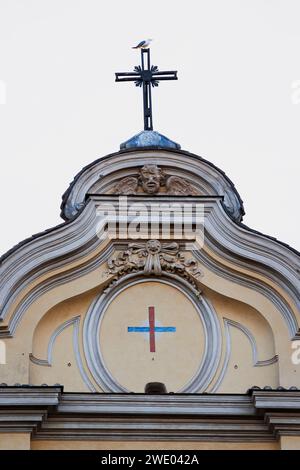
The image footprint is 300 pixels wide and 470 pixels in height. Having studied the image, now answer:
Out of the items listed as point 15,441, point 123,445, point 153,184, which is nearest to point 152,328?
point 123,445

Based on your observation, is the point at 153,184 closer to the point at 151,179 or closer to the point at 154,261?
the point at 151,179

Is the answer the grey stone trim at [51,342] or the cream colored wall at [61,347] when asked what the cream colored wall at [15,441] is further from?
the grey stone trim at [51,342]

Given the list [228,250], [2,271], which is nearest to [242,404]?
[228,250]

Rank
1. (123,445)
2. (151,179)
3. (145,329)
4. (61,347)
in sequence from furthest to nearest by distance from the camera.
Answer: (151,179) → (145,329) → (61,347) → (123,445)

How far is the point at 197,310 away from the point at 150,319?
0.44 meters

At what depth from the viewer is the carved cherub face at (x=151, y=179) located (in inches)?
562

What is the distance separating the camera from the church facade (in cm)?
1311

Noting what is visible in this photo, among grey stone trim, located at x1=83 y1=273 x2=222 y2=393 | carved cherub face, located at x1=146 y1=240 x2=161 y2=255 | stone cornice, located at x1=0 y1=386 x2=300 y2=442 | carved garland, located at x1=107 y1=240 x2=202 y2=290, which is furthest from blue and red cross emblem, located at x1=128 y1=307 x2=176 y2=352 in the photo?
stone cornice, located at x1=0 y1=386 x2=300 y2=442

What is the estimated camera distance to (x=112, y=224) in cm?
1397

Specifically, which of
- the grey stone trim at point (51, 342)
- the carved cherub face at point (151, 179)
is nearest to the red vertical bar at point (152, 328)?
the grey stone trim at point (51, 342)

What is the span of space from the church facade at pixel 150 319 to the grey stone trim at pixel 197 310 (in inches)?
0.4

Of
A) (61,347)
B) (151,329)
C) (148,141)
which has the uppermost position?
(148,141)

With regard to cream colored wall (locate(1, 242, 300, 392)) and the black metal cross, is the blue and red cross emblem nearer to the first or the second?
cream colored wall (locate(1, 242, 300, 392))

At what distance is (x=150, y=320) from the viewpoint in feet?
45.3
